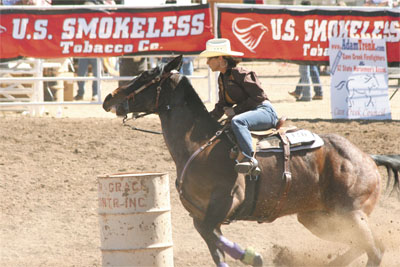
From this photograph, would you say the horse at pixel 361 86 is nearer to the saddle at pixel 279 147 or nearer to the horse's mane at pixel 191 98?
the saddle at pixel 279 147

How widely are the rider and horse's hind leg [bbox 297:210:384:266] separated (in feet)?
3.46

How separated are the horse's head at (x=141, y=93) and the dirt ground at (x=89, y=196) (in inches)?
90.4

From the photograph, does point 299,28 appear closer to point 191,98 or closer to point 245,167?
point 191,98

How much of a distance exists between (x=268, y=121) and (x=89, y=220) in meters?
3.57

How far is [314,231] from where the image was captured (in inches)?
300

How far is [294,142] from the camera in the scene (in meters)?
7.14

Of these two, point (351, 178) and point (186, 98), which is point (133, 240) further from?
point (351, 178)

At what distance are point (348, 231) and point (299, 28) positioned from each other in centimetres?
666

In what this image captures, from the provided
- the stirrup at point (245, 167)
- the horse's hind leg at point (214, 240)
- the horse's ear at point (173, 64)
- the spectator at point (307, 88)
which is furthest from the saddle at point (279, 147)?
the spectator at point (307, 88)

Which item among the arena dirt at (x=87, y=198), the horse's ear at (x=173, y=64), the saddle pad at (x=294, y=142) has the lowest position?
the arena dirt at (x=87, y=198)

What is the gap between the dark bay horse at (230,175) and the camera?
6734 millimetres

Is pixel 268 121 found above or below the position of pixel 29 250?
above

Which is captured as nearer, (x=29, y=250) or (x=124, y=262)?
(x=124, y=262)

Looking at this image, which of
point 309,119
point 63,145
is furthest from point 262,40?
point 63,145
